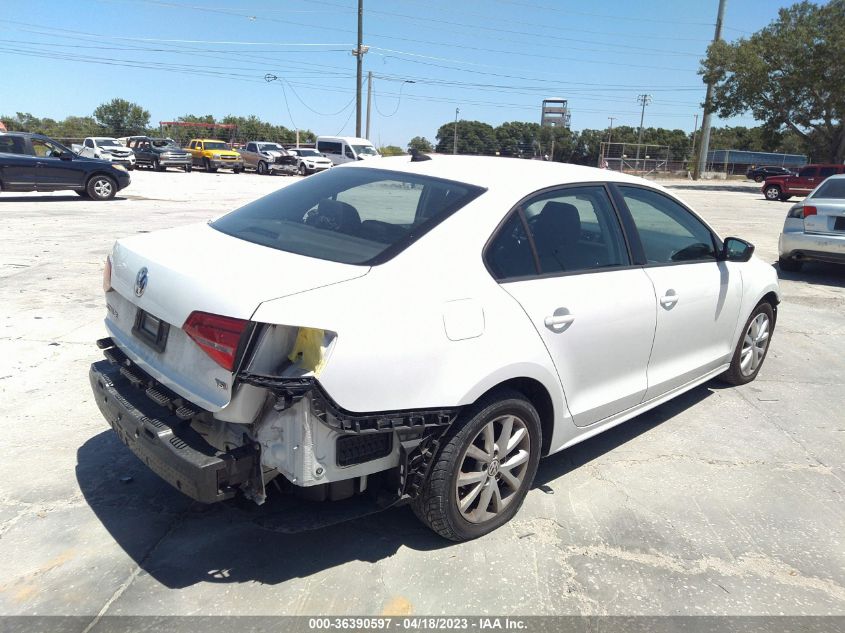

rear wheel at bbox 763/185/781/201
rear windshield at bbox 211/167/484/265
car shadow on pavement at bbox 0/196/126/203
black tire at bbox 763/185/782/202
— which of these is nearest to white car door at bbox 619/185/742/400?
rear windshield at bbox 211/167/484/265

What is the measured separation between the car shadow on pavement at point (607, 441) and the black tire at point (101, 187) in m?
16.1

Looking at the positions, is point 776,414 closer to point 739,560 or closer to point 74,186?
point 739,560

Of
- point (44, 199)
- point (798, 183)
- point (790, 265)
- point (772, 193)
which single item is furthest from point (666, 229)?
point (772, 193)

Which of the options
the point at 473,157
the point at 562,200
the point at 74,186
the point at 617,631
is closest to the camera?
the point at 617,631

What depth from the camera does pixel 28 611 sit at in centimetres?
249

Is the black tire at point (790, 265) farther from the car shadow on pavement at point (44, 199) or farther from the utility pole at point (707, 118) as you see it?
the utility pole at point (707, 118)

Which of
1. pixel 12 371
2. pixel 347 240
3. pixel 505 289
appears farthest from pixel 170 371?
pixel 12 371

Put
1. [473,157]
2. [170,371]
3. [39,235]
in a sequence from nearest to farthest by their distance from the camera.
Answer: [170,371], [473,157], [39,235]

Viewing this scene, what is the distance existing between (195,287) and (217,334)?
0.84 ft

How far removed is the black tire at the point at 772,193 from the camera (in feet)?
103

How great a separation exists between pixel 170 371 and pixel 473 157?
208cm

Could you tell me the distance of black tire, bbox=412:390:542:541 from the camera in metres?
2.73

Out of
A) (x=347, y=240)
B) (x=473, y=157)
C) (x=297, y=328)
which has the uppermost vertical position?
(x=473, y=157)

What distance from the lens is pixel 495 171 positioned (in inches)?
132
